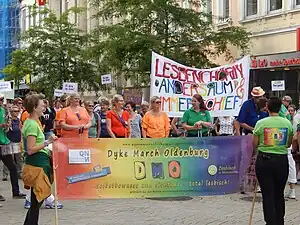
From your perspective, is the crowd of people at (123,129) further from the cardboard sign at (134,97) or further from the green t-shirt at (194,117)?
the cardboard sign at (134,97)

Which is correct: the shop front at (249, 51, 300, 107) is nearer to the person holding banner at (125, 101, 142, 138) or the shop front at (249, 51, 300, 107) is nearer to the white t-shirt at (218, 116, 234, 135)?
the white t-shirt at (218, 116, 234, 135)

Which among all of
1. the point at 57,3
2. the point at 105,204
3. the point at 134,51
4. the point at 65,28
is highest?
the point at 57,3

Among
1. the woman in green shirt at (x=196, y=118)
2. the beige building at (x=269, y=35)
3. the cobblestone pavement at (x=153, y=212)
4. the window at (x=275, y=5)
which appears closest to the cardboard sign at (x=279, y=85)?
the beige building at (x=269, y=35)

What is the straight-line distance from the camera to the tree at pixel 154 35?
23.8 meters

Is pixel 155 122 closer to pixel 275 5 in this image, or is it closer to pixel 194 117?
pixel 194 117

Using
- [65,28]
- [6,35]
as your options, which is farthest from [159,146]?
[6,35]

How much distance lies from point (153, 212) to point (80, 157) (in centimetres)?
208

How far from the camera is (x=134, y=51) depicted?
79.5ft

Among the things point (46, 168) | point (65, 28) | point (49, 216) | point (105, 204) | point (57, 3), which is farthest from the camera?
point (57, 3)

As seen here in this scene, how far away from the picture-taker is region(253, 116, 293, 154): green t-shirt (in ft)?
24.7

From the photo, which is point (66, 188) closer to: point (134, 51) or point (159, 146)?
point (159, 146)

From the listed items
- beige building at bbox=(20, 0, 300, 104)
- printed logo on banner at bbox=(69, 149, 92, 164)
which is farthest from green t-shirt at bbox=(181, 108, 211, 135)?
beige building at bbox=(20, 0, 300, 104)

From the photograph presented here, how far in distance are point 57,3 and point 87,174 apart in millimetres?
47572

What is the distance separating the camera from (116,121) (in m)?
12.5
